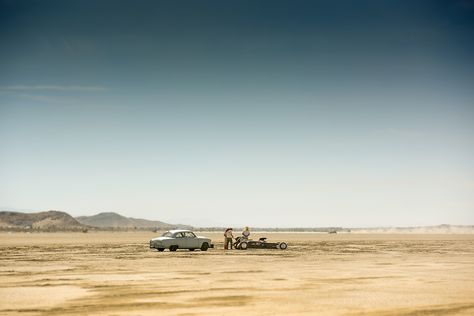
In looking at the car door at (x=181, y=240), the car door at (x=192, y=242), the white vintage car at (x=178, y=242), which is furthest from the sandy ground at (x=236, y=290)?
the car door at (x=192, y=242)

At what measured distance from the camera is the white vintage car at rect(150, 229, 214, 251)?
40219 mm

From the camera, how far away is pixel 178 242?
4088cm

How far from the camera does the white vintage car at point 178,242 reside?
1583 inches

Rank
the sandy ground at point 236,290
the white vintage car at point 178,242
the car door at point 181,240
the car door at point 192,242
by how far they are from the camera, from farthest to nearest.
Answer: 1. the car door at point 192,242
2. the car door at point 181,240
3. the white vintage car at point 178,242
4. the sandy ground at point 236,290

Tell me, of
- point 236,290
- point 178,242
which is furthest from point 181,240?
point 236,290

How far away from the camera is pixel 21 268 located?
2562 cm

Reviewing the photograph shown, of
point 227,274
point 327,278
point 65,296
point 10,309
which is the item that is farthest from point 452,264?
point 10,309

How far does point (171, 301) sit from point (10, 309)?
12.7 ft

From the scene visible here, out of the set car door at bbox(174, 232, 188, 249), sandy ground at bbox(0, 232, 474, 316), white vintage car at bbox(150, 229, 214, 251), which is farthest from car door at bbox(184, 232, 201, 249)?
sandy ground at bbox(0, 232, 474, 316)

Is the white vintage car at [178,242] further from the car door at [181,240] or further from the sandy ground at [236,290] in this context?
the sandy ground at [236,290]

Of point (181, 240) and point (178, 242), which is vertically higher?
point (181, 240)

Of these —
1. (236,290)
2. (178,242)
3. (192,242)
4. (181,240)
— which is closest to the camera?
(236,290)

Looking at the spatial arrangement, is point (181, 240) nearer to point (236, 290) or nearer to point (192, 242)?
point (192, 242)

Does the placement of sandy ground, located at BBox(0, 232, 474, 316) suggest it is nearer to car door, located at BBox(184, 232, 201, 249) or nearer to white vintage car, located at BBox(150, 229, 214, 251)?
white vintage car, located at BBox(150, 229, 214, 251)
